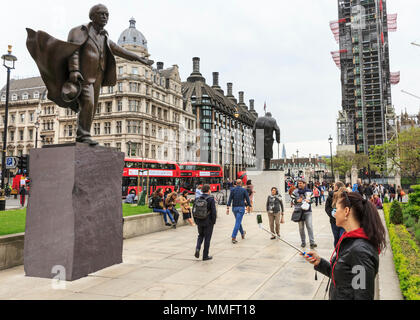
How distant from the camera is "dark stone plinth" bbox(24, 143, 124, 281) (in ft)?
18.5

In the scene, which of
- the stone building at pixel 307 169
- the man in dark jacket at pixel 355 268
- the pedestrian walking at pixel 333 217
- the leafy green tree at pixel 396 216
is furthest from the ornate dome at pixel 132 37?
the man in dark jacket at pixel 355 268

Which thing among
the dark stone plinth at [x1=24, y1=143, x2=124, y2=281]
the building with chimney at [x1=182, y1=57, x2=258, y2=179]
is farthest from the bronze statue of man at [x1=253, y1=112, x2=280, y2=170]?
the building with chimney at [x1=182, y1=57, x2=258, y2=179]

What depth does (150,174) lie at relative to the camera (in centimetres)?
3247

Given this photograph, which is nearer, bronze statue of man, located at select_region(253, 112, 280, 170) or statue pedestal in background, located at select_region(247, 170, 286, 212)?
bronze statue of man, located at select_region(253, 112, 280, 170)

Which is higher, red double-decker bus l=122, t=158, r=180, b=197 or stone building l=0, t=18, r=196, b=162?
stone building l=0, t=18, r=196, b=162

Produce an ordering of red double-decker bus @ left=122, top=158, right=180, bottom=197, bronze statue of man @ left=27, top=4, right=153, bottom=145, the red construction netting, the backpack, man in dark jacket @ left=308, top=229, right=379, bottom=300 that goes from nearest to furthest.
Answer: man in dark jacket @ left=308, top=229, right=379, bottom=300
bronze statue of man @ left=27, top=4, right=153, bottom=145
the backpack
red double-decker bus @ left=122, top=158, right=180, bottom=197
the red construction netting

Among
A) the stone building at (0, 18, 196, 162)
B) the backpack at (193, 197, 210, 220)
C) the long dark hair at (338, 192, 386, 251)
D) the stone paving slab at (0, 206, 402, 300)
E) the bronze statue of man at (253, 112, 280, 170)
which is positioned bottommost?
the stone paving slab at (0, 206, 402, 300)

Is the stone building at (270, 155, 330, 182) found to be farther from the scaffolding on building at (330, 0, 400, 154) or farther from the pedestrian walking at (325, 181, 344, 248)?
the pedestrian walking at (325, 181, 344, 248)

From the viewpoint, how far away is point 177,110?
64.4 meters

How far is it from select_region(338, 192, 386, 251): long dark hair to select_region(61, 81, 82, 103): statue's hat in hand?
5.22 metres
